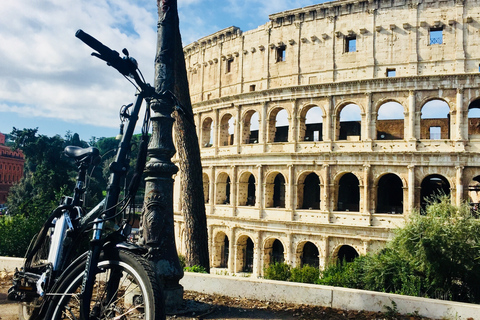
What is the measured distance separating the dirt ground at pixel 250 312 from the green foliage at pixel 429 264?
309cm

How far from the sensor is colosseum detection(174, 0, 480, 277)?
17.8 metres

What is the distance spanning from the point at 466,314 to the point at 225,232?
732 inches

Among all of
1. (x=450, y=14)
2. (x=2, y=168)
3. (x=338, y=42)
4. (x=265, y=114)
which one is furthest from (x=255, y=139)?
(x=2, y=168)

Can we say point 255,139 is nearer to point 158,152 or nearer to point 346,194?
point 346,194

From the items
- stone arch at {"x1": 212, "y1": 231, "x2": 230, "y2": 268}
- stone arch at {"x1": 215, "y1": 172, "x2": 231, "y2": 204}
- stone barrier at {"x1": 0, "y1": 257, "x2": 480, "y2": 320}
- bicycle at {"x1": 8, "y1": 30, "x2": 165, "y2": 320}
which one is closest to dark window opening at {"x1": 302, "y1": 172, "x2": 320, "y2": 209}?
stone arch at {"x1": 215, "y1": 172, "x2": 231, "y2": 204}

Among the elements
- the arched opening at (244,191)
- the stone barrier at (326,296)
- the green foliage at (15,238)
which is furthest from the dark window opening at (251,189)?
the stone barrier at (326,296)

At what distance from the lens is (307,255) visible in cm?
2209

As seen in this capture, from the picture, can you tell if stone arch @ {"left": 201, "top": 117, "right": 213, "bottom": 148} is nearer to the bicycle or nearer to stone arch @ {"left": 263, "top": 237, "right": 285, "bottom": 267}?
→ stone arch @ {"left": 263, "top": 237, "right": 285, "bottom": 267}

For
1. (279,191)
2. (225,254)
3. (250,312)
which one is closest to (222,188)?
(279,191)

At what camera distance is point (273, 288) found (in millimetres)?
5367

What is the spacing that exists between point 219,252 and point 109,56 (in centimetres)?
2122

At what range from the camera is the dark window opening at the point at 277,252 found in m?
21.2

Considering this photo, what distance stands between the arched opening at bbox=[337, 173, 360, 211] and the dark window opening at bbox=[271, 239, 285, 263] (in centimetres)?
441

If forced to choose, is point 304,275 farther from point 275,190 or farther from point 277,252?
point 275,190
